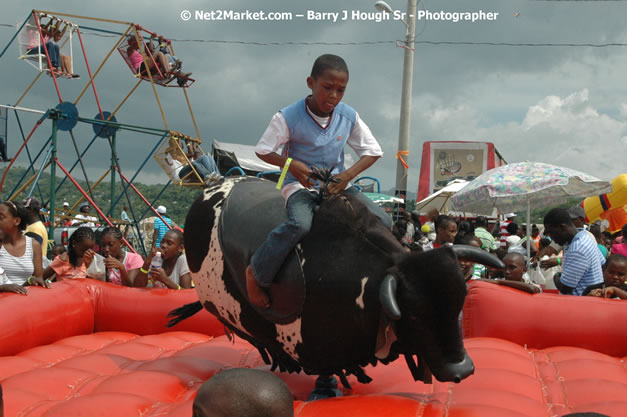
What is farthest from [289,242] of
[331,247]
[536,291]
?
[536,291]

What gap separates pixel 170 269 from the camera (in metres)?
4.80

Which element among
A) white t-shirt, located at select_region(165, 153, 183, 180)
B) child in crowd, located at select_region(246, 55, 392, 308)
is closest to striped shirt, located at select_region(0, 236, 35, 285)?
child in crowd, located at select_region(246, 55, 392, 308)

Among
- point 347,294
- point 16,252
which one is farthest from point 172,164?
point 347,294

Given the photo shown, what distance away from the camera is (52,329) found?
3.97m

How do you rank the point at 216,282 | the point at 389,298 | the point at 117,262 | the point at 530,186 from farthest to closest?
the point at 530,186, the point at 117,262, the point at 216,282, the point at 389,298

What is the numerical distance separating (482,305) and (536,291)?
45 centimetres

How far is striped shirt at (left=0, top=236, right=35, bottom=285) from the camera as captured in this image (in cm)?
425

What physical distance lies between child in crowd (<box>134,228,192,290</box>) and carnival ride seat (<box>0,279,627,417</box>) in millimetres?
144

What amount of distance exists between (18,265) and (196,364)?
1929 mm

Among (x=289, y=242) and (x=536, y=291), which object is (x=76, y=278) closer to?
(x=289, y=242)

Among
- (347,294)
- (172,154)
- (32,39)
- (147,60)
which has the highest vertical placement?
Result: (32,39)

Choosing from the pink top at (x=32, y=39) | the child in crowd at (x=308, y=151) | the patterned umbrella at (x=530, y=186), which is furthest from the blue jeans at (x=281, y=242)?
the pink top at (x=32, y=39)

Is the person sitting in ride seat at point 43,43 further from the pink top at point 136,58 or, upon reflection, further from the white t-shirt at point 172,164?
the white t-shirt at point 172,164

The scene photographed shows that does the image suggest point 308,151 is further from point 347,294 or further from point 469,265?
point 469,265
